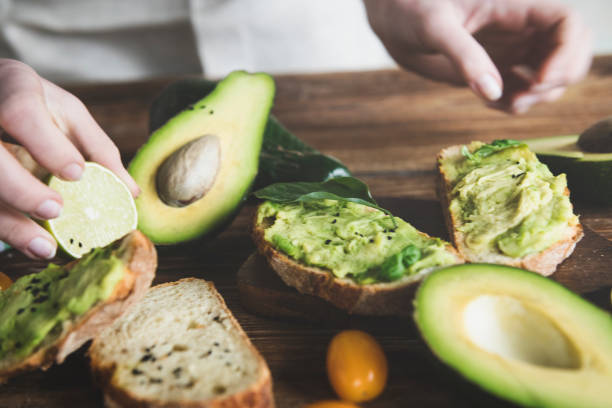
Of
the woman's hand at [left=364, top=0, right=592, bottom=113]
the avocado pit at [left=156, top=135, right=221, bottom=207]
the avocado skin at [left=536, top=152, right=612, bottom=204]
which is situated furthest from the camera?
the woman's hand at [left=364, top=0, right=592, bottom=113]

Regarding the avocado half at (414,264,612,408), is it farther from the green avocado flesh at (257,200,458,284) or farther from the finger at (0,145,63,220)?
the finger at (0,145,63,220)

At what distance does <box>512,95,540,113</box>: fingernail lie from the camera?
3.00 m

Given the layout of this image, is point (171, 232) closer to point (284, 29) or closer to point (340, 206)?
point (340, 206)

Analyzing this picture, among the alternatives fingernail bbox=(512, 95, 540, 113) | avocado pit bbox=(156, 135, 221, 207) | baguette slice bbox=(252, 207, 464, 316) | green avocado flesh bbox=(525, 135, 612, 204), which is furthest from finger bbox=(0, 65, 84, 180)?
fingernail bbox=(512, 95, 540, 113)

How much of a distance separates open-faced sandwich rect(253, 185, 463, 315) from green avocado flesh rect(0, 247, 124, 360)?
56 cm

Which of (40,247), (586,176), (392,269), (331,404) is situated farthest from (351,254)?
(586,176)

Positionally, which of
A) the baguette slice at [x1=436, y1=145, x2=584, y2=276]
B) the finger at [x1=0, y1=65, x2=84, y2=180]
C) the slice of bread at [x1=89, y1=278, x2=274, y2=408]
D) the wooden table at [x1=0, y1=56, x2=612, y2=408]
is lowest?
the wooden table at [x1=0, y1=56, x2=612, y2=408]

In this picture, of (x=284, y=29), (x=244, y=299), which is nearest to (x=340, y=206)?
(x=244, y=299)

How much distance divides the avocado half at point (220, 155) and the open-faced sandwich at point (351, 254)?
0.30 meters

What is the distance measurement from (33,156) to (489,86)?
1825 mm

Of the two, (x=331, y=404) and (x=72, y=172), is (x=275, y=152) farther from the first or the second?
(x=331, y=404)

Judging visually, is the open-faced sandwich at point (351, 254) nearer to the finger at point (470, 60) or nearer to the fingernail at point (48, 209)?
the fingernail at point (48, 209)

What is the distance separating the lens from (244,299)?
6.30 ft

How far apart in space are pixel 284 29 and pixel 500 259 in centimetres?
234
